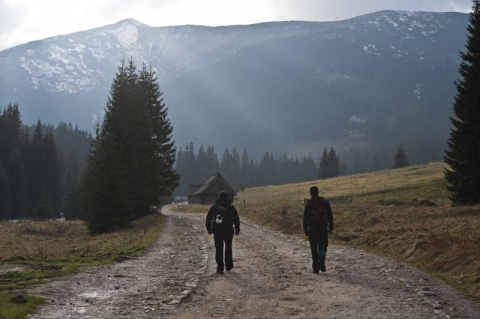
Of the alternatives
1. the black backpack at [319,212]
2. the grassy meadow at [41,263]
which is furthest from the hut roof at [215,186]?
the black backpack at [319,212]

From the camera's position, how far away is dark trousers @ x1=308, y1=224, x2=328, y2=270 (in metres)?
15.5

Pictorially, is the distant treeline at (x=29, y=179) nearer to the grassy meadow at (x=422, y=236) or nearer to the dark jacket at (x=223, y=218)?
the grassy meadow at (x=422, y=236)

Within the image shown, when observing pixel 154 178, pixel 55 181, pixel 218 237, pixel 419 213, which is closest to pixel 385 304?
pixel 218 237

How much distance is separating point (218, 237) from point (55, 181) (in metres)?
104

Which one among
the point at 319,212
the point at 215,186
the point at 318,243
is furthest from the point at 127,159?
the point at 215,186

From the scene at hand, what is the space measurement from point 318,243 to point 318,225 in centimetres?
58

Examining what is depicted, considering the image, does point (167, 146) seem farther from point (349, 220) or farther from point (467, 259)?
point (467, 259)

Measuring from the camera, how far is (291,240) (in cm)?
2628

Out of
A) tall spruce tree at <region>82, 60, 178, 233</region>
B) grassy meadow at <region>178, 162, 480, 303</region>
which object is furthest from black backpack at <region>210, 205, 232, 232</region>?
tall spruce tree at <region>82, 60, 178, 233</region>

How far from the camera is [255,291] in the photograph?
12539 mm

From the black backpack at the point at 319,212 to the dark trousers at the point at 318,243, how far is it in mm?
172

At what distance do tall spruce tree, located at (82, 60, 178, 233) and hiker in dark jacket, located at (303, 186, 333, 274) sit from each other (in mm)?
22815

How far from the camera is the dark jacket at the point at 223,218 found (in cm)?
1645

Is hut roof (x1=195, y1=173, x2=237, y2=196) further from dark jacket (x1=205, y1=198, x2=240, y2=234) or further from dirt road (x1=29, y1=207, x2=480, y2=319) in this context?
dark jacket (x1=205, y1=198, x2=240, y2=234)
